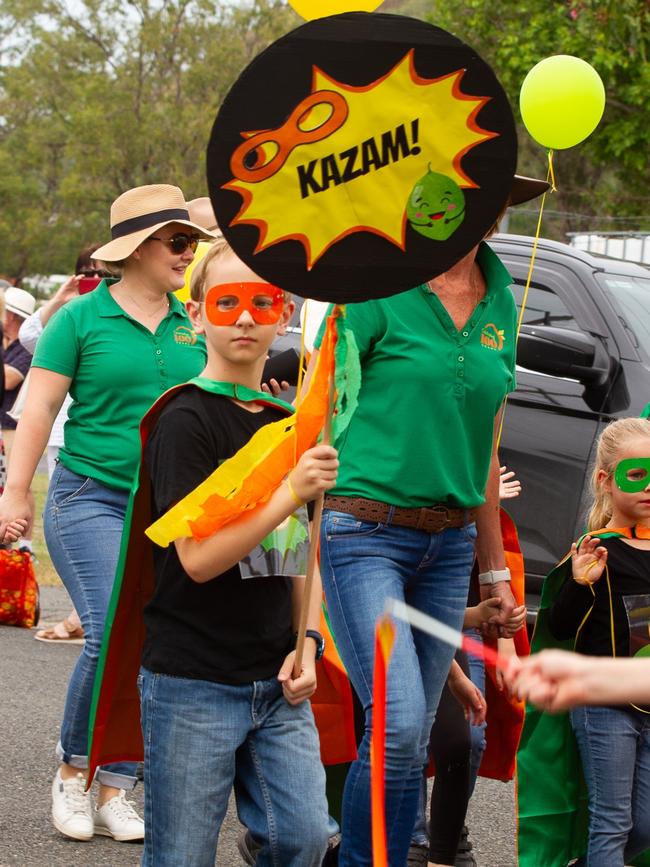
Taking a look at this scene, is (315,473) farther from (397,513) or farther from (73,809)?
(73,809)

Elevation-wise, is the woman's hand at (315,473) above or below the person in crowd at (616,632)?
above

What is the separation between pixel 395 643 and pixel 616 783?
3.26ft

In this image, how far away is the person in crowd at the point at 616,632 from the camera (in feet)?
13.9

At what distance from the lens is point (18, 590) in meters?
8.26

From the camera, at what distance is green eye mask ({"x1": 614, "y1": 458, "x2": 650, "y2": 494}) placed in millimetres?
4395

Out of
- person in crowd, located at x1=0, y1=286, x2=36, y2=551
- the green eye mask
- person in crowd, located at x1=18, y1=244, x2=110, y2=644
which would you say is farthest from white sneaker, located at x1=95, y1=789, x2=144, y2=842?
person in crowd, located at x1=0, y1=286, x2=36, y2=551

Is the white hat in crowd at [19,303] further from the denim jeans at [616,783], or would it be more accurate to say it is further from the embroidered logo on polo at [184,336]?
the denim jeans at [616,783]

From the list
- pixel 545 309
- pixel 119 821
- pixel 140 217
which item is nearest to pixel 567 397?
pixel 545 309

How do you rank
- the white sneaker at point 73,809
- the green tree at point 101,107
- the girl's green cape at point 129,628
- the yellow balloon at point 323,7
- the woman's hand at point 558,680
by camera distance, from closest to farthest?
the woman's hand at point 558,680, the girl's green cape at point 129,628, the yellow balloon at point 323,7, the white sneaker at point 73,809, the green tree at point 101,107

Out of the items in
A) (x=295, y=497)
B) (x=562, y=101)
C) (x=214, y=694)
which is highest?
(x=562, y=101)

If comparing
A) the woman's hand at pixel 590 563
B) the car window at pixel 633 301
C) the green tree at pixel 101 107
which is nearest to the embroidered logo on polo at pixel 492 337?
the woman's hand at pixel 590 563

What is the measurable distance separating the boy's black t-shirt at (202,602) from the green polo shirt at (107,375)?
138 cm

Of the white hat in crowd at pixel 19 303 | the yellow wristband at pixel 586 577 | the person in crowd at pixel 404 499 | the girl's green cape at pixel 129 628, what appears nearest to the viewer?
the girl's green cape at pixel 129 628

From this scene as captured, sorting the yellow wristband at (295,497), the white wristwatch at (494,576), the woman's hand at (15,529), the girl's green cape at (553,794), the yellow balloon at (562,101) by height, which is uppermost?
the yellow balloon at (562,101)
